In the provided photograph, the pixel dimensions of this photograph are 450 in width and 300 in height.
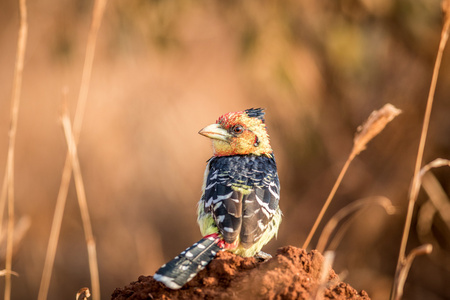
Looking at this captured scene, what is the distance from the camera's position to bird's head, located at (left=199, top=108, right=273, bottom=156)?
395 centimetres

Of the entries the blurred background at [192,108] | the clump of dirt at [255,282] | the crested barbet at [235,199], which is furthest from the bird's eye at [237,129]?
the blurred background at [192,108]

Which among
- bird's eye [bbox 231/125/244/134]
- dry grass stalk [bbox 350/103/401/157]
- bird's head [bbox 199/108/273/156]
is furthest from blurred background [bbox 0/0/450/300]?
dry grass stalk [bbox 350/103/401/157]

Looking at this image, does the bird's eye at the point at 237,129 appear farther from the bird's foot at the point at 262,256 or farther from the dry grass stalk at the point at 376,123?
the dry grass stalk at the point at 376,123

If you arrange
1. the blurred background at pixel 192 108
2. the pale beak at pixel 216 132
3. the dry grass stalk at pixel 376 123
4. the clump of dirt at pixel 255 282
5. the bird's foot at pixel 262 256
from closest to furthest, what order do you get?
1. the clump of dirt at pixel 255 282
2. the dry grass stalk at pixel 376 123
3. the bird's foot at pixel 262 256
4. the pale beak at pixel 216 132
5. the blurred background at pixel 192 108

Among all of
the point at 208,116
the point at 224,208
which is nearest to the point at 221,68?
the point at 208,116

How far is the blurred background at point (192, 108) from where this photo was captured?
7.80m

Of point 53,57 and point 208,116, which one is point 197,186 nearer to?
point 208,116

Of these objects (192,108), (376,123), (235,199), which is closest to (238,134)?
(235,199)

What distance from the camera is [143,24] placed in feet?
25.4

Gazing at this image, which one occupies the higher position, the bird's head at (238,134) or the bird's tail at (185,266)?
the bird's head at (238,134)

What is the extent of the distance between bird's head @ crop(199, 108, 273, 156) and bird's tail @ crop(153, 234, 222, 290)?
1.03 m

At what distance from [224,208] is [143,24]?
490cm

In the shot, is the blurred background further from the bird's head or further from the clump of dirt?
the clump of dirt

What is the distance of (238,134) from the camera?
3988 mm
